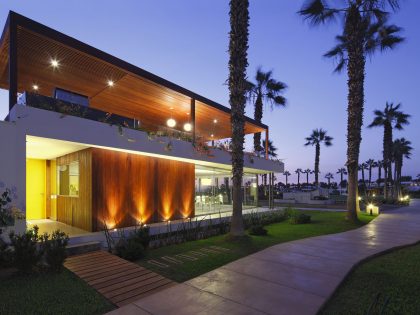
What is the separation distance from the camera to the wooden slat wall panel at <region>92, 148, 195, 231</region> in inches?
385

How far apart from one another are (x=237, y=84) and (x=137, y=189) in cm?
600

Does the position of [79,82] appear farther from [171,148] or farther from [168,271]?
[168,271]

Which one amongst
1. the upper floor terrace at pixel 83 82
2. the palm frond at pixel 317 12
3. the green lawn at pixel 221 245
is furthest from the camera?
the palm frond at pixel 317 12

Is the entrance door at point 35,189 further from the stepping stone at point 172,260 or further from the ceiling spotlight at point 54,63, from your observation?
the stepping stone at point 172,260

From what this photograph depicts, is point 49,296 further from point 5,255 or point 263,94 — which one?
point 263,94

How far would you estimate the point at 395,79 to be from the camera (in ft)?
295

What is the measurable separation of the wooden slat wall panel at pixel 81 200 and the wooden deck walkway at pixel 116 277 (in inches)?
106

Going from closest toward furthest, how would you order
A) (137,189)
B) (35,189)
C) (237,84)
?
(237,84), (137,189), (35,189)

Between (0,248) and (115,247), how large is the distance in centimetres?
268

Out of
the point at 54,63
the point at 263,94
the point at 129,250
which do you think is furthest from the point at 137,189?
the point at 263,94

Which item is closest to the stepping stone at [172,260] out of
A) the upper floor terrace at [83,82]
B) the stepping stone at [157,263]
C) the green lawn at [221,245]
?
the green lawn at [221,245]

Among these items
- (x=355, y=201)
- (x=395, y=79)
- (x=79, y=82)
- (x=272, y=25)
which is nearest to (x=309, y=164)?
(x=395, y=79)

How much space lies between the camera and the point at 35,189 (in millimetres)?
12281

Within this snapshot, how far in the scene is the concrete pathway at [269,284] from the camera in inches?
167
